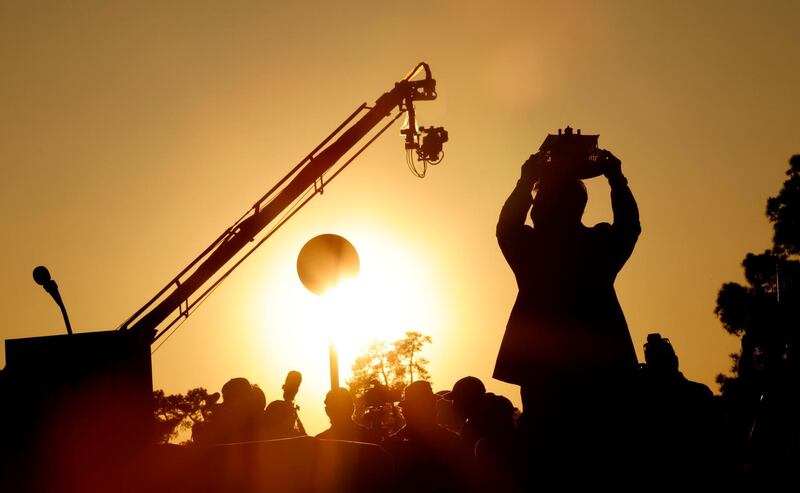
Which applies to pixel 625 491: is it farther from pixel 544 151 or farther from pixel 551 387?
pixel 544 151

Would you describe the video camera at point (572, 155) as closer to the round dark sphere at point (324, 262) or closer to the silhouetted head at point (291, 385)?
the silhouetted head at point (291, 385)

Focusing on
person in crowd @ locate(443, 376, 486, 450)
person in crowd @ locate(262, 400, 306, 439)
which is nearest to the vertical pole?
person in crowd @ locate(262, 400, 306, 439)

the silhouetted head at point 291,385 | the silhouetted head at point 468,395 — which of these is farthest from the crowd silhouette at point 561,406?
the silhouetted head at point 291,385

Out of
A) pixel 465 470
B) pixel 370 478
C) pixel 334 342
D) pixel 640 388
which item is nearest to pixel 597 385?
pixel 640 388

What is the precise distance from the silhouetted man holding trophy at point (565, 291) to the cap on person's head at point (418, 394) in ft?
9.18

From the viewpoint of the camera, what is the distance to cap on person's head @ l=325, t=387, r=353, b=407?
10.1m

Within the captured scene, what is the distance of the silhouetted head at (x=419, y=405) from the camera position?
8.35 meters

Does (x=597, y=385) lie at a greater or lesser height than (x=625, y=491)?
greater

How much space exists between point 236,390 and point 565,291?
5.27m

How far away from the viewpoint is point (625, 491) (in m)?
5.38

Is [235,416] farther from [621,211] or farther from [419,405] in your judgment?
[621,211]

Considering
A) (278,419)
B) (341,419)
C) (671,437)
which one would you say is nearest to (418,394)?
(341,419)

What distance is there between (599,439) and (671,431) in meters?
0.41

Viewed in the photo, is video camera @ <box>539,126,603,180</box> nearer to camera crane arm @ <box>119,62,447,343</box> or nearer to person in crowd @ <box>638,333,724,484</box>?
person in crowd @ <box>638,333,724,484</box>
